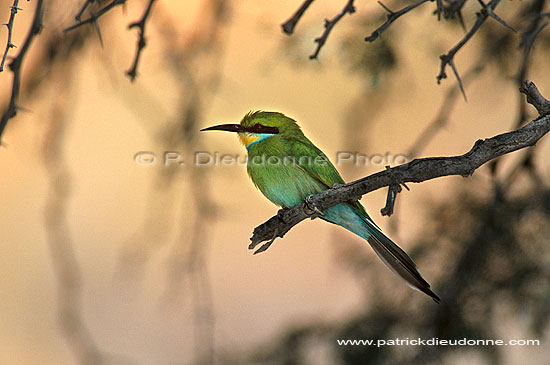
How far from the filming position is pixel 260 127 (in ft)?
5.65

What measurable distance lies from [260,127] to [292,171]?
169 millimetres

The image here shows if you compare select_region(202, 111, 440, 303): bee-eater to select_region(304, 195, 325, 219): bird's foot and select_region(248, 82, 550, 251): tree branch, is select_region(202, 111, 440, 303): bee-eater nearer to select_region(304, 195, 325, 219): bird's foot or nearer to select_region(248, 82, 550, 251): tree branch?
select_region(304, 195, 325, 219): bird's foot

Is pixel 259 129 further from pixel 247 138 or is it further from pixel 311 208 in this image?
pixel 311 208

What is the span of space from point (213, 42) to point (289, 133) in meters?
0.33

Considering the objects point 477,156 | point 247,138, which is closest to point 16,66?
point 247,138

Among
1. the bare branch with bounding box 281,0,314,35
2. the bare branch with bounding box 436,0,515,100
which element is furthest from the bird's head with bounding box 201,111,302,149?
the bare branch with bounding box 436,0,515,100

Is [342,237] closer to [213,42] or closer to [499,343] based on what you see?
[499,343]

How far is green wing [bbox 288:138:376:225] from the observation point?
1.63 m

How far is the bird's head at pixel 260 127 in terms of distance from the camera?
1707mm

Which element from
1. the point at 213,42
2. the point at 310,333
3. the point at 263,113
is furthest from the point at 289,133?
the point at 310,333

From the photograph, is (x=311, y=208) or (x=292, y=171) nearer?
(x=311, y=208)

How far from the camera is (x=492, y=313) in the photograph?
1.90m

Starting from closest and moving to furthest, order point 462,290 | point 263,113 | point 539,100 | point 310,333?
point 539,100 → point 263,113 → point 462,290 → point 310,333

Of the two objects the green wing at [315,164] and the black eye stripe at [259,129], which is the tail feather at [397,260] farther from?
the black eye stripe at [259,129]
